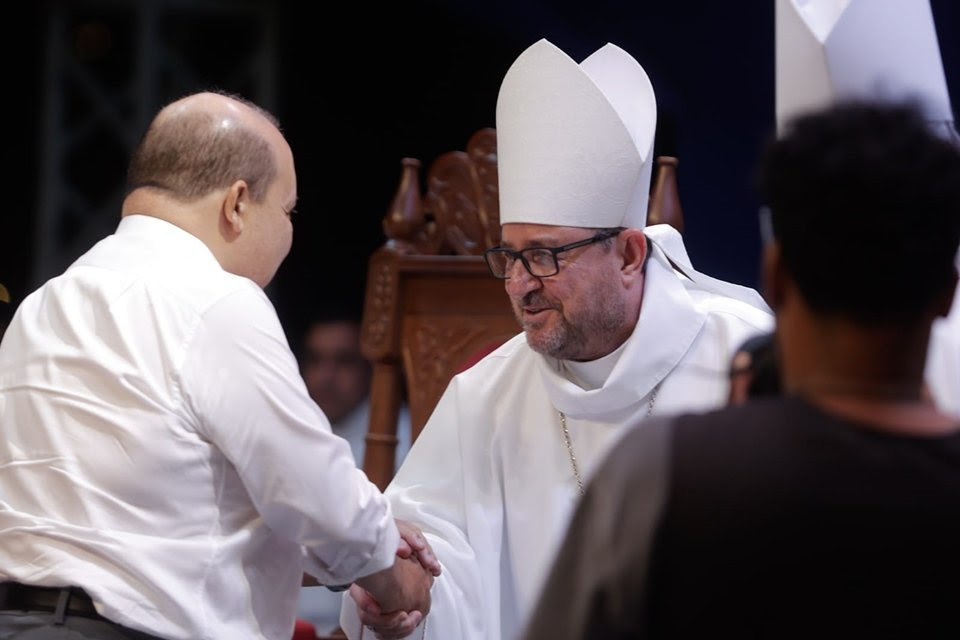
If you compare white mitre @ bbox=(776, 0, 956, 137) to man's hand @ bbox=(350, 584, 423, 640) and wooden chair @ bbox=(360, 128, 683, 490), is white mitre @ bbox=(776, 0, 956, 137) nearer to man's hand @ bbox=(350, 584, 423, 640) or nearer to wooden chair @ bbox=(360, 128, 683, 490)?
wooden chair @ bbox=(360, 128, 683, 490)

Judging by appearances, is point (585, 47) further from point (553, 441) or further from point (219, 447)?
point (219, 447)

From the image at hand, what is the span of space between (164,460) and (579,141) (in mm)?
1242

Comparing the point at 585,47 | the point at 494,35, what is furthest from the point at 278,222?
the point at 494,35

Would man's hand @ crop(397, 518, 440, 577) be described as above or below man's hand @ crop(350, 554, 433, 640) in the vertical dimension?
above

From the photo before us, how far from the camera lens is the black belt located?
95.8 inches

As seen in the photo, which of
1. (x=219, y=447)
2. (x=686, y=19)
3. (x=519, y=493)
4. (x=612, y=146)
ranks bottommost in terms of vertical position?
(x=519, y=493)

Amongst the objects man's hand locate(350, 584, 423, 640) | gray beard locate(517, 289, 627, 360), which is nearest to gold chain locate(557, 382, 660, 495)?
Result: gray beard locate(517, 289, 627, 360)

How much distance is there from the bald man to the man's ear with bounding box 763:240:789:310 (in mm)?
1219

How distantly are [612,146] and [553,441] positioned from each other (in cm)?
67

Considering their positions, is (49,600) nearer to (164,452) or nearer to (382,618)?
(164,452)

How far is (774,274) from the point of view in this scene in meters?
1.51

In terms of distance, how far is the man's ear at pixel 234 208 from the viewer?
2762 mm

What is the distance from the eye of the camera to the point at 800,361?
1496 millimetres

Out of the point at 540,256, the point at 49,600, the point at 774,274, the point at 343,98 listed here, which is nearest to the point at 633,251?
the point at 540,256
